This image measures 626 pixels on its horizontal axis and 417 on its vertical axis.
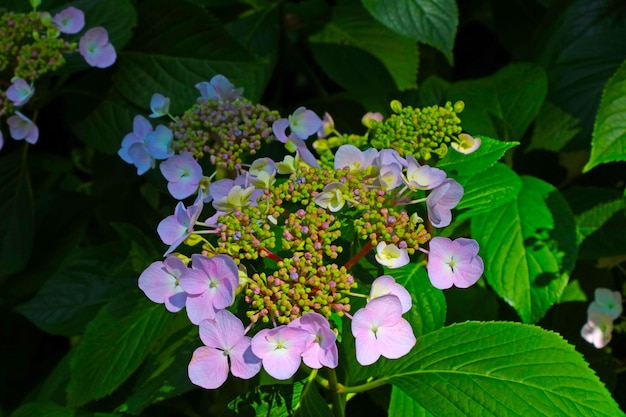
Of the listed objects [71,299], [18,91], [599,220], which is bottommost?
[71,299]

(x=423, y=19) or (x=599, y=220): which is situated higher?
(x=423, y=19)

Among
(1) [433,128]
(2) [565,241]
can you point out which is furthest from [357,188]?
(2) [565,241]

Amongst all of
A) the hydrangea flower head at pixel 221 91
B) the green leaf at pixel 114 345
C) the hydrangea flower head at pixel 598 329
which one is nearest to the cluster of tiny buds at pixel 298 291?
the green leaf at pixel 114 345

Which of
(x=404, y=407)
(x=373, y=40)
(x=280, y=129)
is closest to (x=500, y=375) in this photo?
(x=404, y=407)

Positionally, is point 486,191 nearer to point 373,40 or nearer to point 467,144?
point 467,144

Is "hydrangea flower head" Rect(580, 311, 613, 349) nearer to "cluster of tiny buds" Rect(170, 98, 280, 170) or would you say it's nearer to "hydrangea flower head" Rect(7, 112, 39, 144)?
"cluster of tiny buds" Rect(170, 98, 280, 170)

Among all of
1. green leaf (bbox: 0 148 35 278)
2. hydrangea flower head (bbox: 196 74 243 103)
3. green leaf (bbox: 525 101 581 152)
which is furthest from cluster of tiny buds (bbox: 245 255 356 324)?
green leaf (bbox: 0 148 35 278)

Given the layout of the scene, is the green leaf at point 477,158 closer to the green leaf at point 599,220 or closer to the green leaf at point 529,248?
the green leaf at point 529,248
